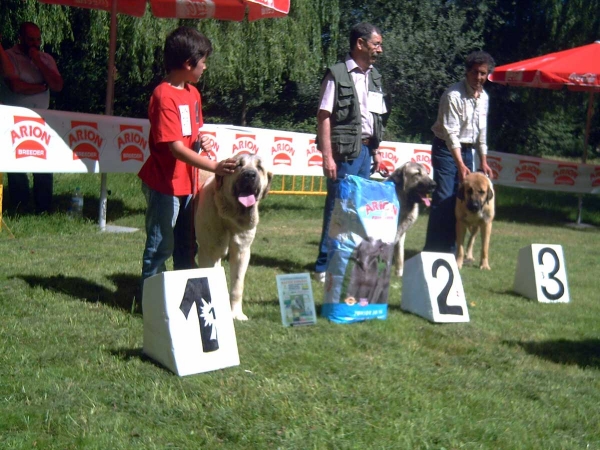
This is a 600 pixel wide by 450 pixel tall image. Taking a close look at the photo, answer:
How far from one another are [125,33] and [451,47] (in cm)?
979

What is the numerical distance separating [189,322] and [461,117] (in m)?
4.23

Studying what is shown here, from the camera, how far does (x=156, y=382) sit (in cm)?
361

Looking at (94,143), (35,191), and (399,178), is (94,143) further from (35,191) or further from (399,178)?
(399,178)

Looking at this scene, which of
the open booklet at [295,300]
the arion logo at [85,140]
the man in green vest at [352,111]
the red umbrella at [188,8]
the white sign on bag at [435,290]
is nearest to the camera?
the open booklet at [295,300]

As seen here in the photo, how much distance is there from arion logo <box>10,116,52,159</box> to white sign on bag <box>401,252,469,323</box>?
4465 millimetres

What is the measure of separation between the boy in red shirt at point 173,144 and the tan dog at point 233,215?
137mm

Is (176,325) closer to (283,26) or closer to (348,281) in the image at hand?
(348,281)

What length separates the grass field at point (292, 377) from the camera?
3.15 m

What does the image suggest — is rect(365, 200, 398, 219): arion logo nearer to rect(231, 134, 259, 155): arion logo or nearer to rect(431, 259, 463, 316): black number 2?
rect(431, 259, 463, 316): black number 2

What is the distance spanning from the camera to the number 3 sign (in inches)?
249

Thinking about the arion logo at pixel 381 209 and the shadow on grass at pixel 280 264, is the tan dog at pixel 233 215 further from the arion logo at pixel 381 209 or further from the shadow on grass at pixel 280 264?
the shadow on grass at pixel 280 264

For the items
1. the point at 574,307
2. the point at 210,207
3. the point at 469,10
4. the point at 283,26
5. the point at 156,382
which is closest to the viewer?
the point at 156,382

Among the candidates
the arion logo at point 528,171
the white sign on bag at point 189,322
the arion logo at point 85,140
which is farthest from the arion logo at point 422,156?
the white sign on bag at point 189,322

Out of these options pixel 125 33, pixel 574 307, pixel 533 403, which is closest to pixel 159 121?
pixel 533 403
